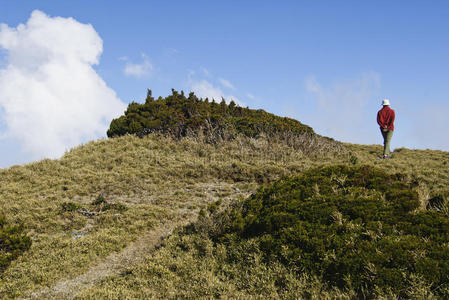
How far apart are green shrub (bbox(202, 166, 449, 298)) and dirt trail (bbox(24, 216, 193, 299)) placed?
1854mm

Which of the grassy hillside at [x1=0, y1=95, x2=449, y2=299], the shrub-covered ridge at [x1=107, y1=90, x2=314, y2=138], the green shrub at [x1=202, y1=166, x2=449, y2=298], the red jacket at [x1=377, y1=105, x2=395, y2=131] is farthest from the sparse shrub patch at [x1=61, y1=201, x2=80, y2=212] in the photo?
the red jacket at [x1=377, y1=105, x2=395, y2=131]

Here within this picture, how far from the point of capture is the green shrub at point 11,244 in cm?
662

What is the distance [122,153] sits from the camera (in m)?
16.4

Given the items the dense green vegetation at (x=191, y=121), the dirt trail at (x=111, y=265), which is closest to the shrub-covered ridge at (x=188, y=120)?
the dense green vegetation at (x=191, y=121)

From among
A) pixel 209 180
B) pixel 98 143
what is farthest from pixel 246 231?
pixel 98 143

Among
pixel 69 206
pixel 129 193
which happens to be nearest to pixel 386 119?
pixel 129 193

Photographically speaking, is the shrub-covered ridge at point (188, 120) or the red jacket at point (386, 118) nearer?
the red jacket at point (386, 118)

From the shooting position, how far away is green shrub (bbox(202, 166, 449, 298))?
4.27 metres

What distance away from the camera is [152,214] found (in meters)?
9.35

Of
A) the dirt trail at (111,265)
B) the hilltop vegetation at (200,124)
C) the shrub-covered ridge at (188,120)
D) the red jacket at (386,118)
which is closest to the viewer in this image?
the dirt trail at (111,265)

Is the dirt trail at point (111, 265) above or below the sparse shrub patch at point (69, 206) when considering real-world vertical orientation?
below

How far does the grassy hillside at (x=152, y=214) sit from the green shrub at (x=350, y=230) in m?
0.17

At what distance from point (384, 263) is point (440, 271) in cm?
69

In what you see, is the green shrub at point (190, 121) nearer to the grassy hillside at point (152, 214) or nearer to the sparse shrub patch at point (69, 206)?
the grassy hillside at point (152, 214)
